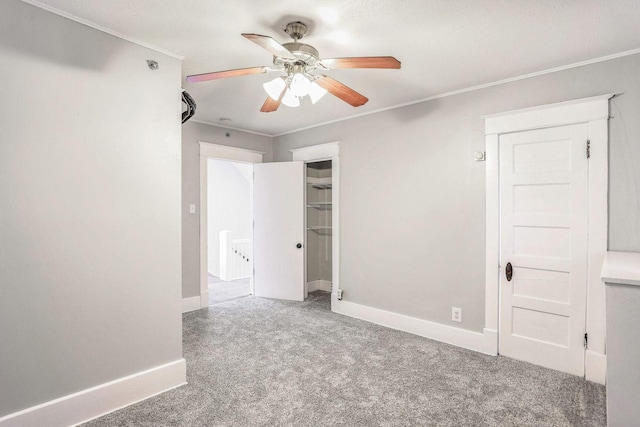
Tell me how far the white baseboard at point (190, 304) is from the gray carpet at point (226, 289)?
30 cm

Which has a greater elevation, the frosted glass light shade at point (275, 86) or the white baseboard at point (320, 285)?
the frosted glass light shade at point (275, 86)

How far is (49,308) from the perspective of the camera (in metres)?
1.82

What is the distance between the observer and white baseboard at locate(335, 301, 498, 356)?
291 cm

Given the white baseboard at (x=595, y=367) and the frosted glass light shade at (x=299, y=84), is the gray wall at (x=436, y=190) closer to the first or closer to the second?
the white baseboard at (x=595, y=367)

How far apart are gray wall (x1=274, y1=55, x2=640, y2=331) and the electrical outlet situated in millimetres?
45

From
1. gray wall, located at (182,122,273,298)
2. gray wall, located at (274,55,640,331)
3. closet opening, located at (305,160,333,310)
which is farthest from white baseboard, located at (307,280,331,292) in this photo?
gray wall, located at (182,122,273,298)

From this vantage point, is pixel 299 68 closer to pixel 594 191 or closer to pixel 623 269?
pixel 623 269

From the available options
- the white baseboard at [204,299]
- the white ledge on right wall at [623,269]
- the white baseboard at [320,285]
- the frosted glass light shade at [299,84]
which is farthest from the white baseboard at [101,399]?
the white baseboard at [320,285]

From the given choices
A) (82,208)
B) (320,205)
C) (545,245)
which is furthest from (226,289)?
(545,245)

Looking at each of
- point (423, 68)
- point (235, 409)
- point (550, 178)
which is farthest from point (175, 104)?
point (550, 178)

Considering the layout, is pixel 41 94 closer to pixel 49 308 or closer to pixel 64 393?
pixel 49 308

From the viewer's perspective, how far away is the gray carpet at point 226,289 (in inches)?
183

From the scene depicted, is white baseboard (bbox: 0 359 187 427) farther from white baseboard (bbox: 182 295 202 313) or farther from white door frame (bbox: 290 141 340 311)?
white door frame (bbox: 290 141 340 311)

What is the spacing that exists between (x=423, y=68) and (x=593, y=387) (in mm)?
2664
